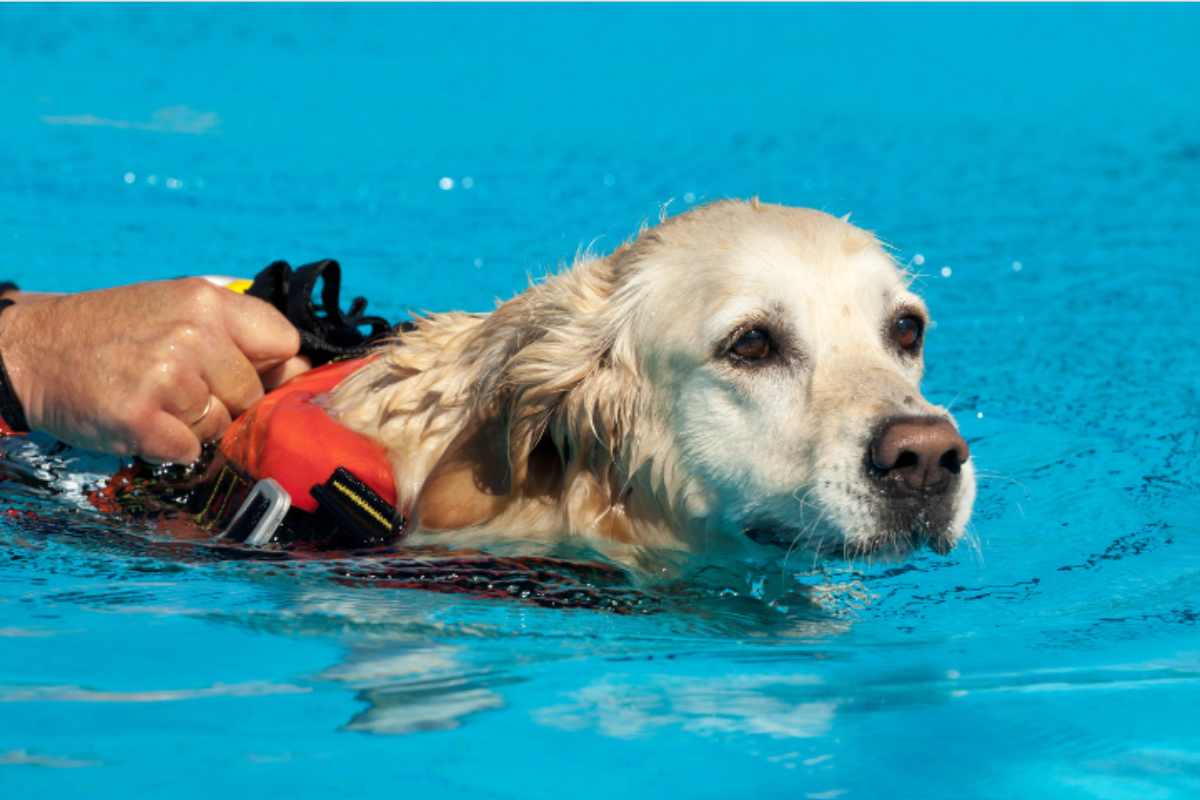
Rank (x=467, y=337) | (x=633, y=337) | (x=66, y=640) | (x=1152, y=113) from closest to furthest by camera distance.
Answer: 1. (x=66, y=640)
2. (x=633, y=337)
3. (x=467, y=337)
4. (x=1152, y=113)

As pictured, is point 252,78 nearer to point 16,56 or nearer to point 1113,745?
point 16,56

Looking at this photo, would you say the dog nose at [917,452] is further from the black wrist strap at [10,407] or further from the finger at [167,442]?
the black wrist strap at [10,407]

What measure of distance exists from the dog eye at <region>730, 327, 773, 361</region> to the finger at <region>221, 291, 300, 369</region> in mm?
1711

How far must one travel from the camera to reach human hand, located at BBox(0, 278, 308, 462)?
16.5ft

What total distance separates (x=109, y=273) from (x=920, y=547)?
7147mm

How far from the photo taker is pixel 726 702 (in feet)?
12.5

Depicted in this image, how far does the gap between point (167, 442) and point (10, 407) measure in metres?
0.67

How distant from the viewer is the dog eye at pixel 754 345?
179 inches

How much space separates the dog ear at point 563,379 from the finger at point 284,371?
1077 mm

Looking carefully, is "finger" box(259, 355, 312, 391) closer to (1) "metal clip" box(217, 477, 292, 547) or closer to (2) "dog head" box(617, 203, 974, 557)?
(1) "metal clip" box(217, 477, 292, 547)

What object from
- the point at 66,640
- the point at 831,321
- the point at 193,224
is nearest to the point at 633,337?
the point at 831,321

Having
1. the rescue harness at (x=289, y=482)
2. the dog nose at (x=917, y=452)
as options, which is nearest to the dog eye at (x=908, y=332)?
the dog nose at (x=917, y=452)

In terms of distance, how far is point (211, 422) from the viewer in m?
5.29

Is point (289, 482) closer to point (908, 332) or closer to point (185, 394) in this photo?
point (185, 394)
